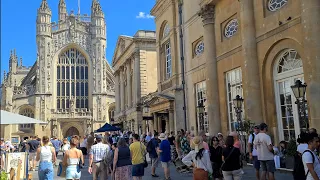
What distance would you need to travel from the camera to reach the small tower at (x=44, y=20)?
60.1 meters

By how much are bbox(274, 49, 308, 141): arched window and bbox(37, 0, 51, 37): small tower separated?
53.5 m

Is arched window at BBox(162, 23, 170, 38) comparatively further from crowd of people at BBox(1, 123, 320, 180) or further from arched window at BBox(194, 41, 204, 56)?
crowd of people at BBox(1, 123, 320, 180)

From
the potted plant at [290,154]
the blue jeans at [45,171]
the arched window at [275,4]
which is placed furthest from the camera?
the arched window at [275,4]

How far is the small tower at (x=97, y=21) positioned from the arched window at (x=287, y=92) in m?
51.9

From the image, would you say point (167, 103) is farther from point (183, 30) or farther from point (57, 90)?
point (57, 90)

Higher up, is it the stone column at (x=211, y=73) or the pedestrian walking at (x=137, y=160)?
the stone column at (x=211, y=73)

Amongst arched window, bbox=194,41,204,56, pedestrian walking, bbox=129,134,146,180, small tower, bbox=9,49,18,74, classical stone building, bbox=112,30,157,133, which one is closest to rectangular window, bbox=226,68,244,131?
Answer: arched window, bbox=194,41,204,56

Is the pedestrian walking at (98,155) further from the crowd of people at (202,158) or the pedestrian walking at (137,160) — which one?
the pedestrian walking at (137,160)

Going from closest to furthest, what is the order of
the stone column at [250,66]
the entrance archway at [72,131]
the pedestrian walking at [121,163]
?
1. the pedestrian walking at [121,163]
2. the stone column at [250,66]
3. the entrance archway at [72,131]

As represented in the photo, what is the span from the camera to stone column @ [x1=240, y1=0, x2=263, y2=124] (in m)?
13.7

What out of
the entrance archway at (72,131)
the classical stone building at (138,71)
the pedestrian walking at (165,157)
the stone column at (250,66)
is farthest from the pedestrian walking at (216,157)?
the entrance archway at (72,131)

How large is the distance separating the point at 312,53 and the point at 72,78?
55144 mm

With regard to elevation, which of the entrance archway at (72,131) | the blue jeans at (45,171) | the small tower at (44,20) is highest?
the small tower at (44,20)

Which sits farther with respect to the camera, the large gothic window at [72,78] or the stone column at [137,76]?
the large gothic window at [72,78]
